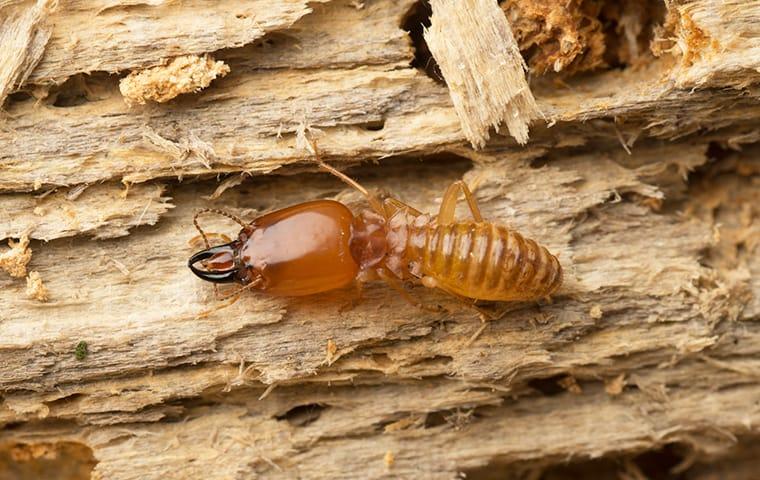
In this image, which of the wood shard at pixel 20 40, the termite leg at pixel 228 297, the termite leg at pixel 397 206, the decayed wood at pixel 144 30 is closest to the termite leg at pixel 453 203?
the termite leg at pixel 397 206

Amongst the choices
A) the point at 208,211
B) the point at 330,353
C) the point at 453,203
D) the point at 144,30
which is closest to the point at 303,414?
the point at 330,353

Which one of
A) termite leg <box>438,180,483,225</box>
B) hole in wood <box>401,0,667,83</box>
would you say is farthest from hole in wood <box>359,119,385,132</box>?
termite leg <box>438,180,483,225</box>

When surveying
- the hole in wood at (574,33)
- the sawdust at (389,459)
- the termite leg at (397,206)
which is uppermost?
the hole in wood at (574,33)

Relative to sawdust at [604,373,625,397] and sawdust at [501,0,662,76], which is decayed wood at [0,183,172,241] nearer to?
sawdust at [501,0,662,76]

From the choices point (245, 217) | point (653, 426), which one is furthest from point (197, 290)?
point (653, 426)

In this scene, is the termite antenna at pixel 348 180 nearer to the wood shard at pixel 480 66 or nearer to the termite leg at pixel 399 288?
the termite leg at pixel 399 288

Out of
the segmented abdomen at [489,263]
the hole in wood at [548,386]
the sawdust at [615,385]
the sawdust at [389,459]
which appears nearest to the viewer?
the segmented abdomen at [489,263]
